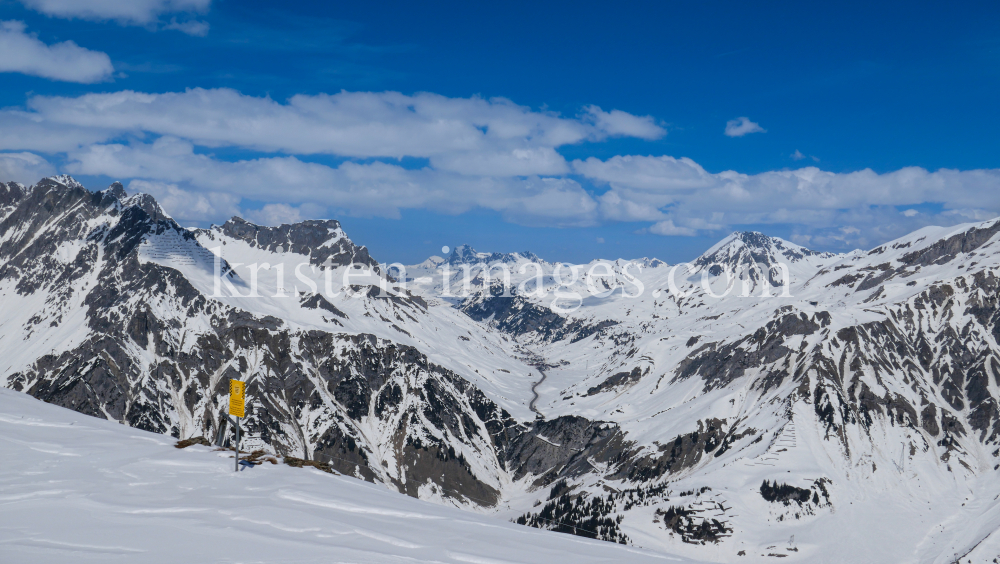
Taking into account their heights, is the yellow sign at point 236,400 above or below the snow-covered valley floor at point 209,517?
above

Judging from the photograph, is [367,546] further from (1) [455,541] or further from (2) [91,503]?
(2) [91,503]

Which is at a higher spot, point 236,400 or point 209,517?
point 236,400

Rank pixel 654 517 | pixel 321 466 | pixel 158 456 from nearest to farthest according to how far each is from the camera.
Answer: pixel 158 456, pixel 321 466, pixel 654 517

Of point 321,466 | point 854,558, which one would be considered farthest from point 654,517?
point 321,466

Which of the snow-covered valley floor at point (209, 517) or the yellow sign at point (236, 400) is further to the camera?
the yellow sign at point (236, 400)

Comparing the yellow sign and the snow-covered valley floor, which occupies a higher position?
the yellow sign

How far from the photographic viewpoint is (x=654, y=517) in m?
195

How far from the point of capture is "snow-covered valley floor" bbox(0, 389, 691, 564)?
20.1 meters

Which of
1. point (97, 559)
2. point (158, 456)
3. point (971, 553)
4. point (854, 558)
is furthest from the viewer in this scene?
point (854, 558)

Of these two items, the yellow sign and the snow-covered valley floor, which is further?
the yellow sign

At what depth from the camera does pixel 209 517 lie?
77.3 feet

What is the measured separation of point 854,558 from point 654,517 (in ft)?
184

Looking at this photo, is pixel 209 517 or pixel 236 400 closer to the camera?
pixel 209 517

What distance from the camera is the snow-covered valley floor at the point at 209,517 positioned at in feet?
65.9
